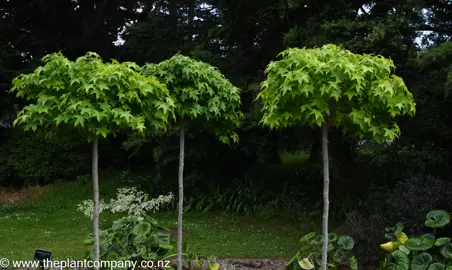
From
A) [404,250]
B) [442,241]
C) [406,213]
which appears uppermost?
[406,213]

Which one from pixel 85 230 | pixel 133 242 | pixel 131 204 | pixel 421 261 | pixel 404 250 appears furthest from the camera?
pixel 131 204

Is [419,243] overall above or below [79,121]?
below

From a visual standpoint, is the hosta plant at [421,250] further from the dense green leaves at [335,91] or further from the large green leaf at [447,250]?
the dense green leaves at [335,91]

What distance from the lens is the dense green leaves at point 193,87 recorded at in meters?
5.88

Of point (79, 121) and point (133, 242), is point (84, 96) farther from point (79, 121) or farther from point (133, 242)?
point (133, 242)

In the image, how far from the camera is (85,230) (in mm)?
9914

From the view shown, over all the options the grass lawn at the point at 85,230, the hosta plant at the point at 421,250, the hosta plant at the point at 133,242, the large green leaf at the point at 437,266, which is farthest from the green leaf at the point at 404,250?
the hosta plant at the point at 133,242

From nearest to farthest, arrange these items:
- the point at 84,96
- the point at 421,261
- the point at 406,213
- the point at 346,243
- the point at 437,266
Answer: the point at 84,96, the point at 437,266, the point at 421,261, the point at 346,243, the point at 406,213

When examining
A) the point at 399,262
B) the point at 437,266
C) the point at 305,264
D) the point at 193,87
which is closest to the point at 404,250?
the point at 399,262

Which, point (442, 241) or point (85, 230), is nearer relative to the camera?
point (442, 241)

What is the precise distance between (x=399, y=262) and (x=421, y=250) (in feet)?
1.05

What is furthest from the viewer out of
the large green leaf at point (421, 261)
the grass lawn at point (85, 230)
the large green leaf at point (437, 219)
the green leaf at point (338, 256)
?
the grass lawn at point (85, 230)

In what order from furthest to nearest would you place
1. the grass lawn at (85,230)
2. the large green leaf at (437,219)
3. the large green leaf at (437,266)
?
the grass lawn at (85,230), the large green leaf at (437,219), the large green leaf at (437,266)

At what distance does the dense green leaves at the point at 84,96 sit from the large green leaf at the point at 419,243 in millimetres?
3505
